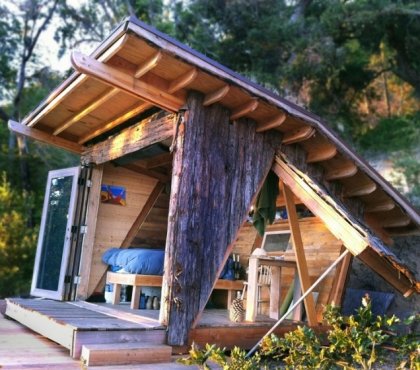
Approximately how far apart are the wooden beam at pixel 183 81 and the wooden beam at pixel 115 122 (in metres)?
0.85

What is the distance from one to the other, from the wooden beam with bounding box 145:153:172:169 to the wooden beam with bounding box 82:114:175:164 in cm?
83

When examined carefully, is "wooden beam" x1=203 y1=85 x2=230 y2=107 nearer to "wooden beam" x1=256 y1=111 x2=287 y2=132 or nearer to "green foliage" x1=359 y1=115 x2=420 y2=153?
"wooden beam" x1=256 y1=111 x2=287 y2=132

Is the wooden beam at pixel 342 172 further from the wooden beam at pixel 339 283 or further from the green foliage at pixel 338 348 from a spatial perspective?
the green foliage at pixel 338 348

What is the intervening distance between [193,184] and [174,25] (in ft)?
34.0

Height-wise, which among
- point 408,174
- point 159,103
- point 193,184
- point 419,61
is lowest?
point 193,184

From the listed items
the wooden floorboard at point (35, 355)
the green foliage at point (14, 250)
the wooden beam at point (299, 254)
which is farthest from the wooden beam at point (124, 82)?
the green foliage at point (14, 250)

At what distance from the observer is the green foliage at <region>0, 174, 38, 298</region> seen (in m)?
10.5

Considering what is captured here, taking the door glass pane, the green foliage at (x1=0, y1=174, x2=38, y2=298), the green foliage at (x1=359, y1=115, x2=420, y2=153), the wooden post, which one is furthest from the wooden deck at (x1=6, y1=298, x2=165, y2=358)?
the green foliage at (x1=359, y1=115, x2=420, y2=153)

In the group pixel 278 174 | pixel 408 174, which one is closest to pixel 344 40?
pixel 408 174

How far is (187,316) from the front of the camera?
430 cm

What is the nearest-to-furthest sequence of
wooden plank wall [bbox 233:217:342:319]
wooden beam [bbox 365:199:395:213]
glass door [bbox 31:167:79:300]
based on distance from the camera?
wooden beam [bbox 365:199:395:213] → wooden plank wall [bbox 233:217:342:319] → glass door [bbox 31:167:79:300]

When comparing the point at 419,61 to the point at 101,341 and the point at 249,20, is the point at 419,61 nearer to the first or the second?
the point at 249,20

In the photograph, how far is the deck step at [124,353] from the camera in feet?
12.1

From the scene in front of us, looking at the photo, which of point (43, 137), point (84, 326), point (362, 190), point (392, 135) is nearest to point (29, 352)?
point (84, 326)
